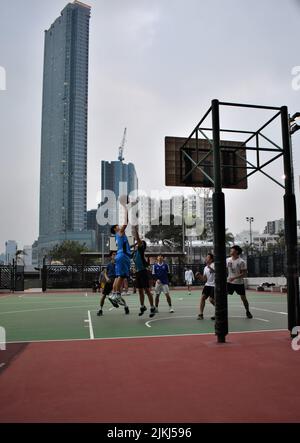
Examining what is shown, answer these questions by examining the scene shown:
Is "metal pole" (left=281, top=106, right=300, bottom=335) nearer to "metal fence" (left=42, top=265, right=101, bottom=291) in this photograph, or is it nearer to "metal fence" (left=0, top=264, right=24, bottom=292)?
"metal fence" (left=0, top=264, right=24, bottom=292)

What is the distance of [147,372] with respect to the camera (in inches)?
189

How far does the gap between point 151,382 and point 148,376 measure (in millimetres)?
250

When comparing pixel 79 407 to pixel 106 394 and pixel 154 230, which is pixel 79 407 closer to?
pixel 106 394

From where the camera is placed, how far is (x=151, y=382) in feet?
14.3

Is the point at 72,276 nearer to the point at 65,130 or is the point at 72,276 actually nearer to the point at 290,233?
the point at 290,233

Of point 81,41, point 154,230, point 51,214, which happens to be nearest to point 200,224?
point 154,230

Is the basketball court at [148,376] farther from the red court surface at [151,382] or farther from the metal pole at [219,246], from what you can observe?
the metal pole at [219,246]

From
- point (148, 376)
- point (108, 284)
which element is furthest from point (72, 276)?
point (148, 376)

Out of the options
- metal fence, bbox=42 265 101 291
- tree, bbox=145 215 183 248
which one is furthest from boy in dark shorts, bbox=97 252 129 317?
tree, bbox=145 215 183 248

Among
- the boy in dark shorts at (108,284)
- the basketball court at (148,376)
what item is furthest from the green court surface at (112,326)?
the boy in dark shorts at (108,284)

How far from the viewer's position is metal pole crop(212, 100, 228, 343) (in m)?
6.70

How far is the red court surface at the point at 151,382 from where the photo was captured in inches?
136

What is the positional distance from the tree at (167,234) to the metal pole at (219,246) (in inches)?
2851
